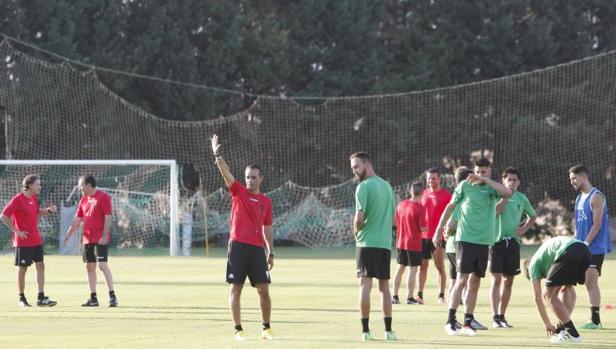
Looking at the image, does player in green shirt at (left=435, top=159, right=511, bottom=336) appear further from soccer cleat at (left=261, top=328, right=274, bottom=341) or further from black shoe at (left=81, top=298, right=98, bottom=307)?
black shoe at (left=81, top=298, right=98, bottom=307)

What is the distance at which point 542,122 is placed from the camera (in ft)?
165

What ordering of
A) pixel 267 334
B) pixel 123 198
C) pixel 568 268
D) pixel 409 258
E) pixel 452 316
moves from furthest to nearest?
pixel 123 198
pixel 409 258
pixel 452 316
pixel 267 334
pixel 568 268

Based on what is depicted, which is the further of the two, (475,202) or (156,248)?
(156,248)

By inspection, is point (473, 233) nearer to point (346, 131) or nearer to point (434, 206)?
point (434, 206)

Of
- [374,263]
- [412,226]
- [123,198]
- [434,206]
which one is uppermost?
[123,198]

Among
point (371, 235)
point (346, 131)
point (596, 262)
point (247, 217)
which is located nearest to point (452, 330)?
point (371, 235)

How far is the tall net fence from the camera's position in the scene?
160 ft

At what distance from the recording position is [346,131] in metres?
51.0

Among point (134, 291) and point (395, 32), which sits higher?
point (395, 32)

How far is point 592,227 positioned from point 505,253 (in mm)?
1056

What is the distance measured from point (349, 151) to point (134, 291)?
3063cm

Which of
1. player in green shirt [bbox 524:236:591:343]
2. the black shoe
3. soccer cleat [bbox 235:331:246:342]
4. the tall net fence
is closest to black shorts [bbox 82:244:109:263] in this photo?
the black shoe

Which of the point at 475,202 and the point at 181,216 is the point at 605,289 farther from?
the point at 181,216

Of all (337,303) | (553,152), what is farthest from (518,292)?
(553,152)
